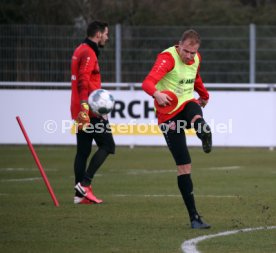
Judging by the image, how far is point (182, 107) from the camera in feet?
34.6

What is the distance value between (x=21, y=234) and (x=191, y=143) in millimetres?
12180

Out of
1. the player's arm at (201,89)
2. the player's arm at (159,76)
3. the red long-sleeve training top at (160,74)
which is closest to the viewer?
the player's arm at (159,76)

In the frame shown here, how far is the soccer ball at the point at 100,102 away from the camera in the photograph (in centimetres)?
1195

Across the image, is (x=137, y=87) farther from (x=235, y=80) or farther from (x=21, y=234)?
(x=21, y=234)

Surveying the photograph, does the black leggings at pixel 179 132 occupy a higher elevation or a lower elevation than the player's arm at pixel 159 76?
lower

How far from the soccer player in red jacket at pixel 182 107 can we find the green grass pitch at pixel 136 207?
1.48 feet

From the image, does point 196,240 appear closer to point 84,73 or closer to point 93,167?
point 93,167

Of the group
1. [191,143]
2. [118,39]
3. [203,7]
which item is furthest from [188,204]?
[203,7]

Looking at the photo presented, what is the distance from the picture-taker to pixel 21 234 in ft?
32.4

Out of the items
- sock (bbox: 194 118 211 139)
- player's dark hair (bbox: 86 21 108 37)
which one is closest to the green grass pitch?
sock (bbox: 194 118 211 139)

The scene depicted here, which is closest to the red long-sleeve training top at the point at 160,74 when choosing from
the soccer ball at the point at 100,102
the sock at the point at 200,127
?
the sock at the point at 200,127

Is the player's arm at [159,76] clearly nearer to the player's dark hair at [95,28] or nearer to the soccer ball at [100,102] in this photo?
the soccer ball at [100,102]

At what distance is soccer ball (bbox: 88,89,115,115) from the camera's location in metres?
12.0

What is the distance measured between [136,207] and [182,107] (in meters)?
1.99
